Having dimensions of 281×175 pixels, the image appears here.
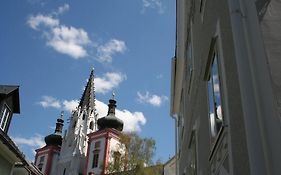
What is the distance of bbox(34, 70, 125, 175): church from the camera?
5631cm

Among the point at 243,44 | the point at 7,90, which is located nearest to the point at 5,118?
the point at 7,90

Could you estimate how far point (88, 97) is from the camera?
229 feet

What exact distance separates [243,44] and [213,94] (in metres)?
1.92

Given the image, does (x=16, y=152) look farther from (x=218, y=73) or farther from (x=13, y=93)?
(x=218, y=73)

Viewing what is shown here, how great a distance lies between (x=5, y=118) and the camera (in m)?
16.0

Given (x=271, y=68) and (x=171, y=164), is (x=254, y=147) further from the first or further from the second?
(x=171, y=164)

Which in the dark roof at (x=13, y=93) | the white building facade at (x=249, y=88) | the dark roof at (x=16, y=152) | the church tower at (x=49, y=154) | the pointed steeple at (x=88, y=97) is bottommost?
the white building facade at (x=249, y=88)

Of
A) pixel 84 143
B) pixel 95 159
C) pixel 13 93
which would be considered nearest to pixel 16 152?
pixel 13 93

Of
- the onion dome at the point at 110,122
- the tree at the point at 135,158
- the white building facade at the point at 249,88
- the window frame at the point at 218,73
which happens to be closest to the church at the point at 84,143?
the onion dome at the point at 110,122

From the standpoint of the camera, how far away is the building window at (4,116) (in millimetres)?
15586

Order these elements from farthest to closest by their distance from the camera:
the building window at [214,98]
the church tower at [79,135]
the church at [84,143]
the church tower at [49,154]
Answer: the church tower at [49,154], the church tower at [79,135], the church at [84,143], the building window at [214,98]

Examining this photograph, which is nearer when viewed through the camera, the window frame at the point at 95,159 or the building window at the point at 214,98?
the building window at the point at 214,98

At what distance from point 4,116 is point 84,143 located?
47.3 m

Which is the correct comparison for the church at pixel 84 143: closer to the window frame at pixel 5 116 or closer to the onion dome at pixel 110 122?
the onion dome at pixel 110 122
